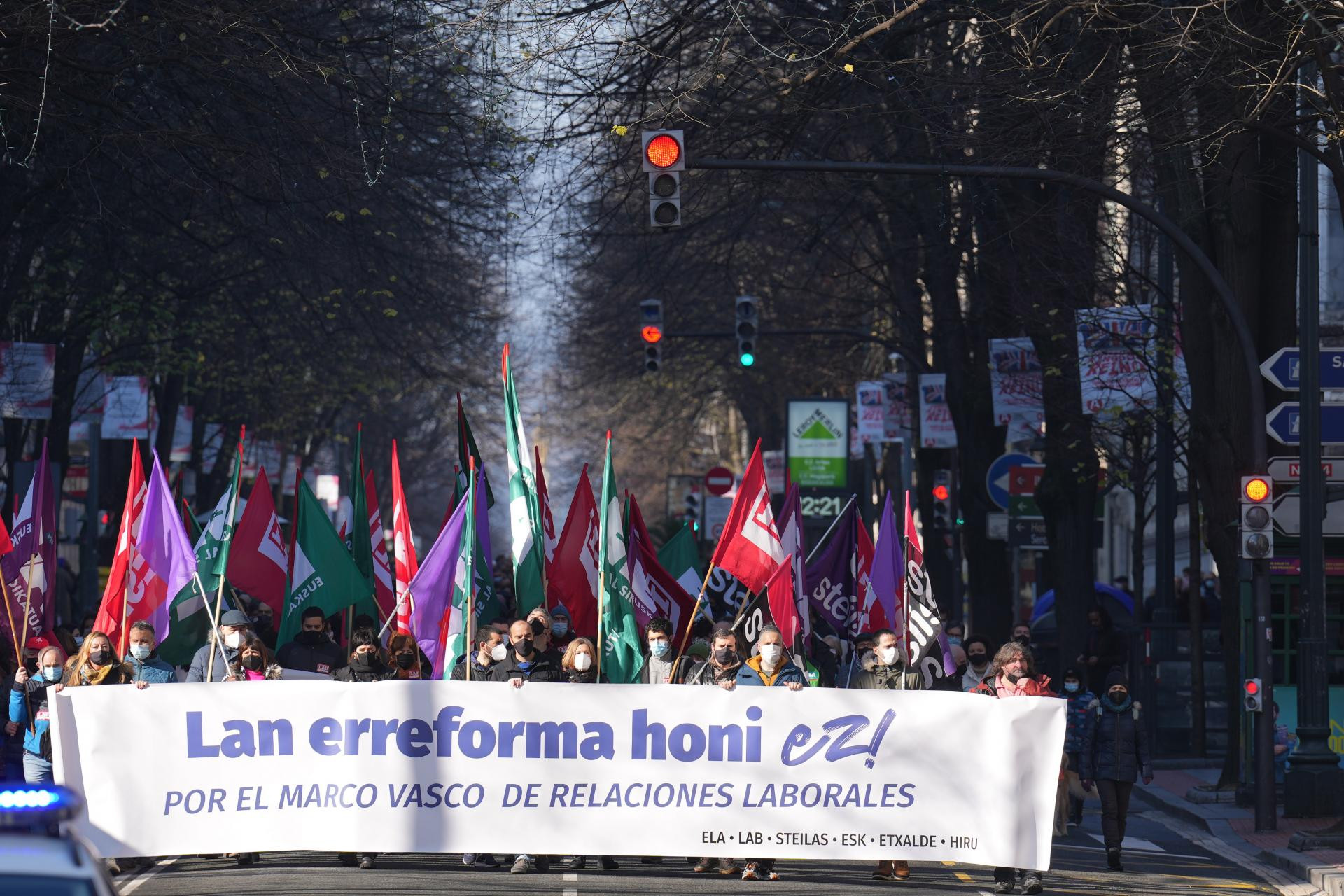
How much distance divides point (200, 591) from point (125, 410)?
704 inches

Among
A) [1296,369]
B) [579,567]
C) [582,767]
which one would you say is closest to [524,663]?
[582,767]

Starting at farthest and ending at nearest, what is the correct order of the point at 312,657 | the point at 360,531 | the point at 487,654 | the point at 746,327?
the point at 746,327 < the point at 360,531 < the point at 312,657 < the point at 487,654

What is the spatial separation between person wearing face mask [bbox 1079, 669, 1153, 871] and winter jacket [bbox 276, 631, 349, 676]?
536 cm

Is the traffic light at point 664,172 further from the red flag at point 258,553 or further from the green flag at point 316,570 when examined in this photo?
the red flag at point 258,553

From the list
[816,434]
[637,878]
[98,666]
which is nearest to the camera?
[637,878]

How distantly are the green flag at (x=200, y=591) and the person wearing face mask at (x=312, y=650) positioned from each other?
0.64m

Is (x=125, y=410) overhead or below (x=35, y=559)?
overhead

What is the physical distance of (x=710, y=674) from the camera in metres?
13.6

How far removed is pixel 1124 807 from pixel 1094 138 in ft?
16.1

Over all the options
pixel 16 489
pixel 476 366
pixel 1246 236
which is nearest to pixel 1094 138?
pixel 1246 236

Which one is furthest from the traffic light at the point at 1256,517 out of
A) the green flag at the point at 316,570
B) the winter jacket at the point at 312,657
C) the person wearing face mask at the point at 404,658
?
the winter jacket at the point at 312,657

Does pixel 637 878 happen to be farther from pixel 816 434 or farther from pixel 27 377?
pixel 816 434

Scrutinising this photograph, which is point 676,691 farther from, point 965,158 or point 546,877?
point 965,158

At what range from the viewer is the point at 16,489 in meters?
23.5
